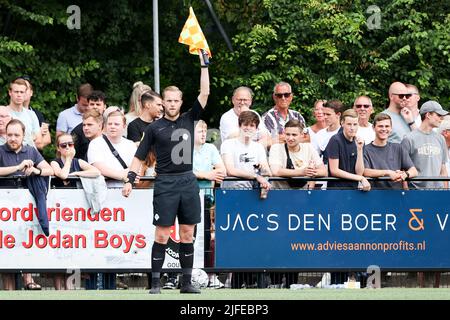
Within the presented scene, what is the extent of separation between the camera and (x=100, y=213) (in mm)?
17953

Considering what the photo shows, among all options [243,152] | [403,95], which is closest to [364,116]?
[403,95]

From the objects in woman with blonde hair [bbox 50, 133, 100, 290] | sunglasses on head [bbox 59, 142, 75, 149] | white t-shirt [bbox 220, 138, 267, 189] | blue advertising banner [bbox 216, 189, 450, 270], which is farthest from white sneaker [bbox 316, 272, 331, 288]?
sunglasses on head [bbox 59, 142, 75, 149]

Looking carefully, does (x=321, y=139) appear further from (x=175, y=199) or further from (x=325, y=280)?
(x=175, y=199)

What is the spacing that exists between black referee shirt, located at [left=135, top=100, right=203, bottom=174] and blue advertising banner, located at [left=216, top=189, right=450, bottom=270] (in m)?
2.09

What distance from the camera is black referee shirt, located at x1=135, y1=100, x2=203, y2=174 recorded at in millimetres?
16016

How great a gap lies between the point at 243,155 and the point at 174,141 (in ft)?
8.60

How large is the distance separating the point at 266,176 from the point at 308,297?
3051 mm

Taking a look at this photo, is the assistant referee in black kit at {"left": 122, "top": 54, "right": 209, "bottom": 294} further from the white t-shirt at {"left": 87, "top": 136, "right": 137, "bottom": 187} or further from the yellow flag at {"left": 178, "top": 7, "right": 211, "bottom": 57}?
the white t-shirt at {"left": 87, "top": 136, "right": 137, "bottom": 187}

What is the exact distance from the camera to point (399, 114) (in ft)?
64.4

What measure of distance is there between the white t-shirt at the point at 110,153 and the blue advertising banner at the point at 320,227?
120 centimetres

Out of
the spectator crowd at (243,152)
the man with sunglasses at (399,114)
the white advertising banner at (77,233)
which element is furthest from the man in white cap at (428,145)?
the white advertising banner at (77,233)
